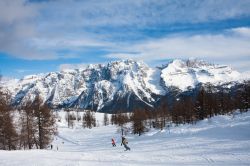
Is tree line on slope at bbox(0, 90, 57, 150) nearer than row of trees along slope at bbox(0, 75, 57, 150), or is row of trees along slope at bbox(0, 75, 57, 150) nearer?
row of trees along slope at bbox(0, 75, 57, 150)

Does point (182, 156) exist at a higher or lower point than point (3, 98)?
lower

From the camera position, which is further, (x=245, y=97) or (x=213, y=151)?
(x=245, y=97)

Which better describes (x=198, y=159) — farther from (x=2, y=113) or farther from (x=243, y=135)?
(x=2, y=113)

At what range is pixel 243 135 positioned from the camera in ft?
137

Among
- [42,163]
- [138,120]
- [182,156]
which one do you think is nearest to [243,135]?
[182,156]

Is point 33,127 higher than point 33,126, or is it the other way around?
point 33,126

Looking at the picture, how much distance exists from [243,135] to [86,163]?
23.5 m

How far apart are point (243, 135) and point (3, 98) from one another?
31.4 meters

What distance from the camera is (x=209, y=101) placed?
358 ft

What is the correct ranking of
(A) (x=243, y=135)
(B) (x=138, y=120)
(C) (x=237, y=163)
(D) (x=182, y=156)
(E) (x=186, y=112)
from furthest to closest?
(E) (x=186, y=112) < (B) (x=138, y=120) < (A) (x=243, y=135) < (D) (x=182, y=156) < (C) (x=237, y=163)

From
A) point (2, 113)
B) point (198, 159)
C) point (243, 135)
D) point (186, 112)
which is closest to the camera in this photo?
point (198, 159)

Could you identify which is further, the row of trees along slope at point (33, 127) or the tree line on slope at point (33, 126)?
the tree line on slope at point (33, 126)

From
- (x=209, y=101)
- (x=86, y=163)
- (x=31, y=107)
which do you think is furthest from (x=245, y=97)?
(x=86, y=163)

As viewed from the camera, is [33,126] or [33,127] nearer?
[33,126]
